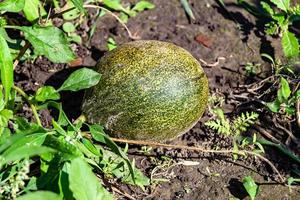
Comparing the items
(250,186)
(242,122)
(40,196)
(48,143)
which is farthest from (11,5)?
(250,186)

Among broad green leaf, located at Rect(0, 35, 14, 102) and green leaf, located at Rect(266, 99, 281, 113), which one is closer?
broad green leaf, located at Rect(0, 35, 14, 102)

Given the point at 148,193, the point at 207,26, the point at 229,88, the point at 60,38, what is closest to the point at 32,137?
the point at 60,38

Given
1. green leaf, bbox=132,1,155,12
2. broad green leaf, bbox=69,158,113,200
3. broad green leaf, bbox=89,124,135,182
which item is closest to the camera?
broad green leaf, bbox=69,158,113,200

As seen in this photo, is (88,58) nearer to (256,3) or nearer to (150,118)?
(150,118)

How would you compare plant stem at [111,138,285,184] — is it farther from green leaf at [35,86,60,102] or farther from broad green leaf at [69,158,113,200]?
broad green leaf at [69,158,113,200]

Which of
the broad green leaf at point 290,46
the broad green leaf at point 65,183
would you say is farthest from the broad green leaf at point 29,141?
the broad green leaf at point 290,46

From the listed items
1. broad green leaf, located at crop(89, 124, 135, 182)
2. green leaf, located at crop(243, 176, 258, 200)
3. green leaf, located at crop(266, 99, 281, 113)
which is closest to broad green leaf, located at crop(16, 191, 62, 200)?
broad green leaf, located at crop(89, 124, 135, 182)
